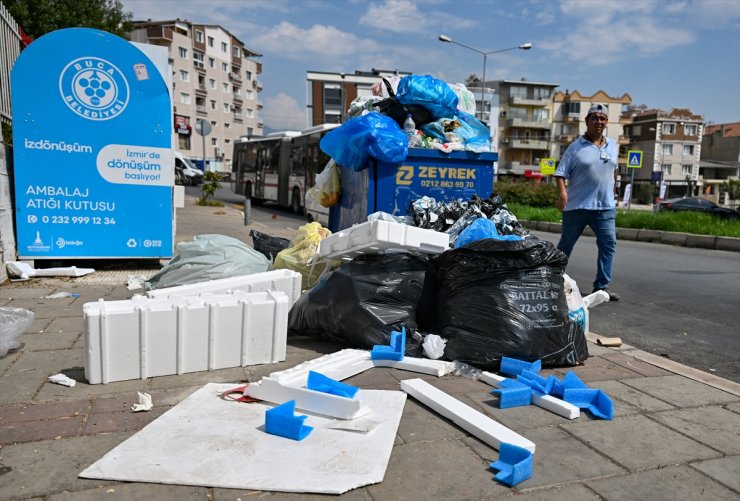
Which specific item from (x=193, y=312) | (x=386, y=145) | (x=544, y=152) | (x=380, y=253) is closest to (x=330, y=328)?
(x=380, y=253)

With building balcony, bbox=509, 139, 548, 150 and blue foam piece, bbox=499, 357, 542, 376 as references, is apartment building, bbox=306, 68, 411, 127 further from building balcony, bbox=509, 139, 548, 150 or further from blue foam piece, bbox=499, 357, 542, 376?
blue foam piece, bbox=499, 357, 542, 376

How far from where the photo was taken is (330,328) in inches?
147

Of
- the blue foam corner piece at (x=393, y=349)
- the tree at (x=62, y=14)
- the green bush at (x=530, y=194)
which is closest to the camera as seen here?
the blue foam corner piece at (x=393, y=349)

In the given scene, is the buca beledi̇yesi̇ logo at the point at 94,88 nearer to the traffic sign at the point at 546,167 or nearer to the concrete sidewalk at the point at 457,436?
the concrete sidewalk at the point at 457,436

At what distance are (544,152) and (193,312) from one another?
79.4m

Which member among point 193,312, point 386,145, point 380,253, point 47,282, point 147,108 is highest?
point 147,108

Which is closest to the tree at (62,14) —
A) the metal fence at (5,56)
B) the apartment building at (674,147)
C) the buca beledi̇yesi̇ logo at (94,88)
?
the metal fence at (5,56)

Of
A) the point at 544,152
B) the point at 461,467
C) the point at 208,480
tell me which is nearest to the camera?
the point at 208,480

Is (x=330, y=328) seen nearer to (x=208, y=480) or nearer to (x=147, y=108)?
(x=208, y=480)

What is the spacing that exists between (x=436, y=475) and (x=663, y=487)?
832mm

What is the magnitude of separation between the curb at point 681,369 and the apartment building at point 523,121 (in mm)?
74459

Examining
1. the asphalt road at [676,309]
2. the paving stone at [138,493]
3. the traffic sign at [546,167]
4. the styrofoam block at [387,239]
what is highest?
the traffic sign at [546,167]

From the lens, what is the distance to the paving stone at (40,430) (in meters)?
2.27

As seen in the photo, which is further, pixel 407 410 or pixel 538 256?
pixel 538 256
